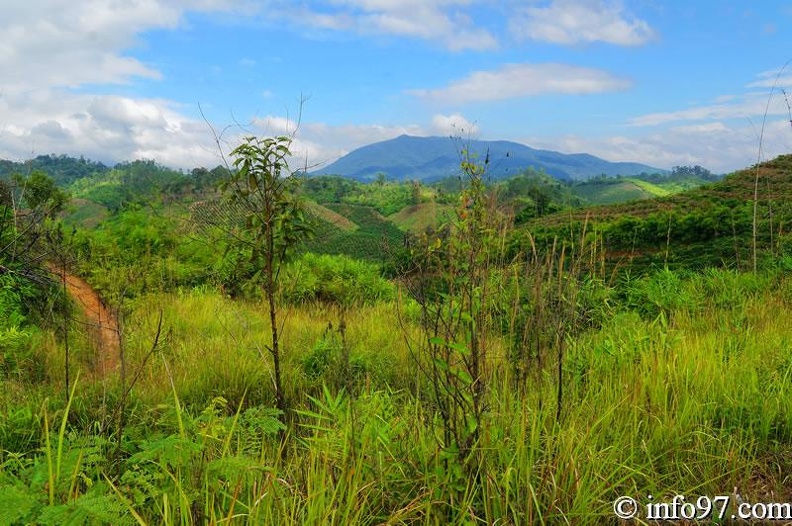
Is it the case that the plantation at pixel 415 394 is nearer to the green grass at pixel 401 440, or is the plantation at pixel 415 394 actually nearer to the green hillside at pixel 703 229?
the green grass at pixel 401 440

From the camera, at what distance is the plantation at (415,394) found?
2.20 metres

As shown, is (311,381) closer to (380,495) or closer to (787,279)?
(380,495)

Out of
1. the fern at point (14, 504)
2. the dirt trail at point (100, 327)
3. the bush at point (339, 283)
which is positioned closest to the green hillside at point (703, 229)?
the bush at point (339, 283)

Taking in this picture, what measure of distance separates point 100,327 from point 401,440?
5.92ft

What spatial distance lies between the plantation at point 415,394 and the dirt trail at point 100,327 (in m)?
0.17

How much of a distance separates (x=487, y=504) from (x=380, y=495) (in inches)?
18.2

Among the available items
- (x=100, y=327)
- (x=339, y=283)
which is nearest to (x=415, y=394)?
(x=100, y=327)

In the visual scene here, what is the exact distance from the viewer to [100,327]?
9.83ft

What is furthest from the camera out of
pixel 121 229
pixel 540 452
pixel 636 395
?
pixel 121 229

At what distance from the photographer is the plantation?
2.20 metres

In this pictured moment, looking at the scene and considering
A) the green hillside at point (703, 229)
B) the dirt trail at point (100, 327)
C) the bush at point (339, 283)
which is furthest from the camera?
the bush at point (339, 283)

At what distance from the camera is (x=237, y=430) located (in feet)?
9.47

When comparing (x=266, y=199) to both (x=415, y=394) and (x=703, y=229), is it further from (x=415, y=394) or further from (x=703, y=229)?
(x=703, y=229)

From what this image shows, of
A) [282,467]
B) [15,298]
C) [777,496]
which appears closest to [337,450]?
[282,467]
